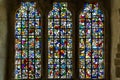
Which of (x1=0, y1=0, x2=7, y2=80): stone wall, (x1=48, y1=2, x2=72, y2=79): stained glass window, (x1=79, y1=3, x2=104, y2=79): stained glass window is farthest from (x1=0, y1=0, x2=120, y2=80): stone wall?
(x1=48, y1=2, x2=72, y2=79): stained glass window

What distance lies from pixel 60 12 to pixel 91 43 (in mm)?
935

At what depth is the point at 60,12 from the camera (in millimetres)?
8859

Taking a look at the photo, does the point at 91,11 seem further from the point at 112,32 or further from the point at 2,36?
the point at 2,36

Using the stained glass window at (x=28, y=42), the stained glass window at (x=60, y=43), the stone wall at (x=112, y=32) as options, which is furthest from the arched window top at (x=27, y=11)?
the stone wall at (x=112, y=32)

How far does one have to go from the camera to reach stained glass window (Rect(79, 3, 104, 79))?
8664 millimetres

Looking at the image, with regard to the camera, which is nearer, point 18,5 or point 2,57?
point 2,57

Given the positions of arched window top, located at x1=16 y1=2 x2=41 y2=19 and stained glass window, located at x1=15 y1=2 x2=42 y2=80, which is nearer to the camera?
stained glass window, located at x1=15 y1=2 x2=42 y2=80

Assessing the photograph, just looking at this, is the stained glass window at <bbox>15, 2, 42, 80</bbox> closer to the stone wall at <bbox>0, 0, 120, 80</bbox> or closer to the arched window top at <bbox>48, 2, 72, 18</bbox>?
the arched window top at <bbox>48, 2, 72, 18</bbox>

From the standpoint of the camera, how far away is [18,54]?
8.73m

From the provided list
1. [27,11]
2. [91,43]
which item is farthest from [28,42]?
[91,43]

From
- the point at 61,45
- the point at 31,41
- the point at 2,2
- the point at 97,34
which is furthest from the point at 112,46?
the point at 2,2

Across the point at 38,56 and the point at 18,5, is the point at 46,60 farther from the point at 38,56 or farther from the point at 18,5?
the point at 18,5

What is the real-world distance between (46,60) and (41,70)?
0.77 feet

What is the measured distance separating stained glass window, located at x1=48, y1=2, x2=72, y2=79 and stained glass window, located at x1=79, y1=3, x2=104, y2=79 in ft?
0.83
